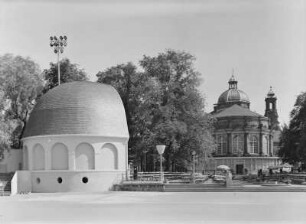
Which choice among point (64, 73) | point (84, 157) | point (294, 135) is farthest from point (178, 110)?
point (294, 135)

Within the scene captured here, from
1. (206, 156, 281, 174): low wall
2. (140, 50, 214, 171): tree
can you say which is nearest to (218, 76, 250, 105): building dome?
(206, 156, 281, 174): low wall

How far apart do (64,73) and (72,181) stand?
20.3 metres

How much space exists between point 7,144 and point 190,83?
19863mm

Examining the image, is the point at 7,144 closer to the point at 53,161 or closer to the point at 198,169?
the point at 53,161

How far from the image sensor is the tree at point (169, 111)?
4875 centimetres

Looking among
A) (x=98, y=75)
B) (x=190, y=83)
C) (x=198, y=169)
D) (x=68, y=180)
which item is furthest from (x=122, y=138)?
(x=198, y=169)

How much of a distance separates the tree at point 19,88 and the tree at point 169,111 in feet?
33.6

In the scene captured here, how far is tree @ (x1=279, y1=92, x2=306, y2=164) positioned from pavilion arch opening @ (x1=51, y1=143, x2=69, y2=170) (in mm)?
26606

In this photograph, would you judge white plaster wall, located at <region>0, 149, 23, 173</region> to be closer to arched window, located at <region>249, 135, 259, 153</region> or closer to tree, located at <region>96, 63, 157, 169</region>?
tree, located at <region>96, 63, 157, 169</region>

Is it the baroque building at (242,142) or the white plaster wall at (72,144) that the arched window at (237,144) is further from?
the white plaster wall at (72,144)

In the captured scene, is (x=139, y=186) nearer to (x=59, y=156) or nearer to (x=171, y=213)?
(x=59, y=156)

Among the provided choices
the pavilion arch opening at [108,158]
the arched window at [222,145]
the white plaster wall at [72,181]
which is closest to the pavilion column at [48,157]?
the white plaster wall at [72,181]

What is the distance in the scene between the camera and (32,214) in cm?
2114

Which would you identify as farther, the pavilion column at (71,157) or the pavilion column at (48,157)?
the pavilion column at (48,157)
